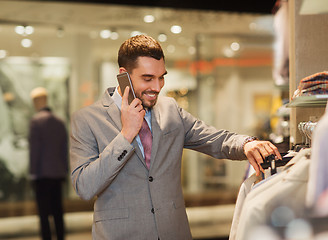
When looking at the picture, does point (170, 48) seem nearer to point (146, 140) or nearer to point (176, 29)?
point (176, 29)

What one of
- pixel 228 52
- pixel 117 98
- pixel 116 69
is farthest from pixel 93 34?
pixel 117 98

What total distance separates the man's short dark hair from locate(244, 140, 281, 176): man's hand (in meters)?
0.60

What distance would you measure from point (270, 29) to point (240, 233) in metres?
6.48

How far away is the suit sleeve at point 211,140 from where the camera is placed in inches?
89.0

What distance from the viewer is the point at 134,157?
224cm

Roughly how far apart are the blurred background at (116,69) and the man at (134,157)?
3.87 m

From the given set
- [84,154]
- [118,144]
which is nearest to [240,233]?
[118,144]

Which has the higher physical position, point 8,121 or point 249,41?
point 249,41

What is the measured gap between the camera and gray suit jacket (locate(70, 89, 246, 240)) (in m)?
2.11

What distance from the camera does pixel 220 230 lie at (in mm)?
6480

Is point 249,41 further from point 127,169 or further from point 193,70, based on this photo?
point 127,169

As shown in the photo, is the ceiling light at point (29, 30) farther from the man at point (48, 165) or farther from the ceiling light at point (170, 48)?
the ceiling light at point (170, 48)

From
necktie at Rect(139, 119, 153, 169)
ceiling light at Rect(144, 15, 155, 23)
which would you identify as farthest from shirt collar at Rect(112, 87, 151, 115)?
ceiling light at Rect(144, 15, 155, 23)

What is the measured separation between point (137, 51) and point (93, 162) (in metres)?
0.56
